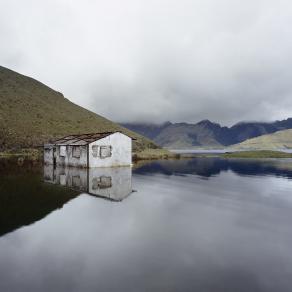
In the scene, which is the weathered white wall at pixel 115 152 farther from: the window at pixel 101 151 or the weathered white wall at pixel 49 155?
the weathered white wall at pixel 49 155

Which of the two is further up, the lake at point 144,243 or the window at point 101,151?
the window at point 101,151

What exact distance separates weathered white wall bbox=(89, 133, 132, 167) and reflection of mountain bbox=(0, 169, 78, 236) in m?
19.3

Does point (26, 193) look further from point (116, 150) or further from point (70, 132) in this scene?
point (70, 132)

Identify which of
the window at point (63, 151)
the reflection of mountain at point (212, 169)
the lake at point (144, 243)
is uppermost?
the window at point (63, 151)

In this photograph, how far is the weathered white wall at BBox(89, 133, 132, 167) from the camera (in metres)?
49.1

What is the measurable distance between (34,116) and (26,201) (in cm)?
9863

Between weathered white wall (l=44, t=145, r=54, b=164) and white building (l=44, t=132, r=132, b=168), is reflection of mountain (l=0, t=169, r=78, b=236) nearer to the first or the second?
white building (l=44, t=132, r=132, b=168)

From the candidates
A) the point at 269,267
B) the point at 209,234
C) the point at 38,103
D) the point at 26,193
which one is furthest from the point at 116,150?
the point at 38,103

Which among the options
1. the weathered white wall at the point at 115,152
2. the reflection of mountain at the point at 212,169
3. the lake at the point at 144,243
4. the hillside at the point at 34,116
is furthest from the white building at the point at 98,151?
the hillside at the point at 34,116

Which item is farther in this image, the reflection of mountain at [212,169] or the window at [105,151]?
the window at [105,151]

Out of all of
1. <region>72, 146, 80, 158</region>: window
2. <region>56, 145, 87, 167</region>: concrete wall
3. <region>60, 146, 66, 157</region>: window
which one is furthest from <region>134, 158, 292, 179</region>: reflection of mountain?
<region>60, 146, 66, 157</region>: window

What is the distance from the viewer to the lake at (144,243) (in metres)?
9.16

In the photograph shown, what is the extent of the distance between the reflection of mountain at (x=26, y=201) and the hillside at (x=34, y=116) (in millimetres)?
66206

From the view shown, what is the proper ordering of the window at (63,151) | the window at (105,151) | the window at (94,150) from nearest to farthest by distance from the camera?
1. the window at (94,150)
2. the window at (105,151)
3. the window at (63,151)
